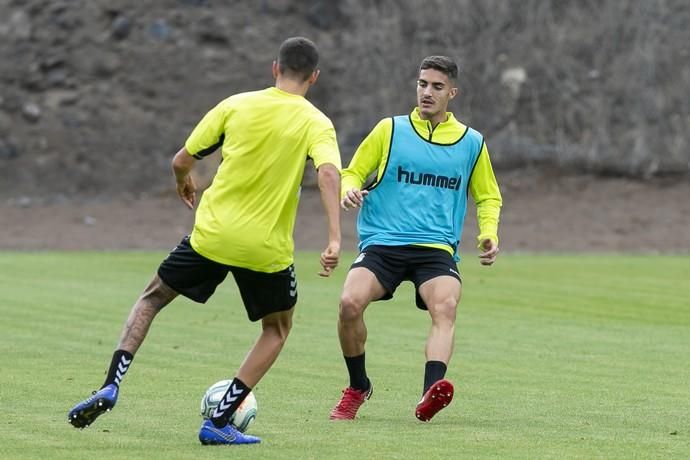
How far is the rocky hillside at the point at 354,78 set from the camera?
36875mm

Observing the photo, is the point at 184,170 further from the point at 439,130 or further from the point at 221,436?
the point at 439,130

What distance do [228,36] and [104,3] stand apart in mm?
3429

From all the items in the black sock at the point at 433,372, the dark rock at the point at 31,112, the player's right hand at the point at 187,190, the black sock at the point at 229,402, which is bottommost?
the dark rock at the point at 31,112

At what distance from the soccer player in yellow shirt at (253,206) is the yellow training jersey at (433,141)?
1589 millimetres

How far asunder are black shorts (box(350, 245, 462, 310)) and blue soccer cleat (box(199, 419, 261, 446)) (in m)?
1.85

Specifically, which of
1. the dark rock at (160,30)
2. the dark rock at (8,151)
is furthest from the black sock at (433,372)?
the dark rock at (160,30)

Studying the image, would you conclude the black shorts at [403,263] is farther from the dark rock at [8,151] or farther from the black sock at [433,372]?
the dark rock at [8,151]

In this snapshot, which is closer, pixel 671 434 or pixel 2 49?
pixel 671 434

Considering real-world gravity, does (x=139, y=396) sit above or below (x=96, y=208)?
above

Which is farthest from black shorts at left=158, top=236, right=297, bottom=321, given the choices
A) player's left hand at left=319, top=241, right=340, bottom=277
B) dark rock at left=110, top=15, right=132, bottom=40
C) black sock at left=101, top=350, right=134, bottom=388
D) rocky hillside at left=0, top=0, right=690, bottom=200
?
dark rock at left=110, top=15, right=132, bottom=40

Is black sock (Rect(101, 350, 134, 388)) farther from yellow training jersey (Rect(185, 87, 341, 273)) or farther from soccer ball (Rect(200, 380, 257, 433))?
yellow training jersey (Rect(185, 87, 341, 273))

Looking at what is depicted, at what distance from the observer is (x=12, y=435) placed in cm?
830

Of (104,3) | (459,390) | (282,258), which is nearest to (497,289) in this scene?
(459,390)

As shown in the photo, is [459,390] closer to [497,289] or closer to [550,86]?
[497,289]
